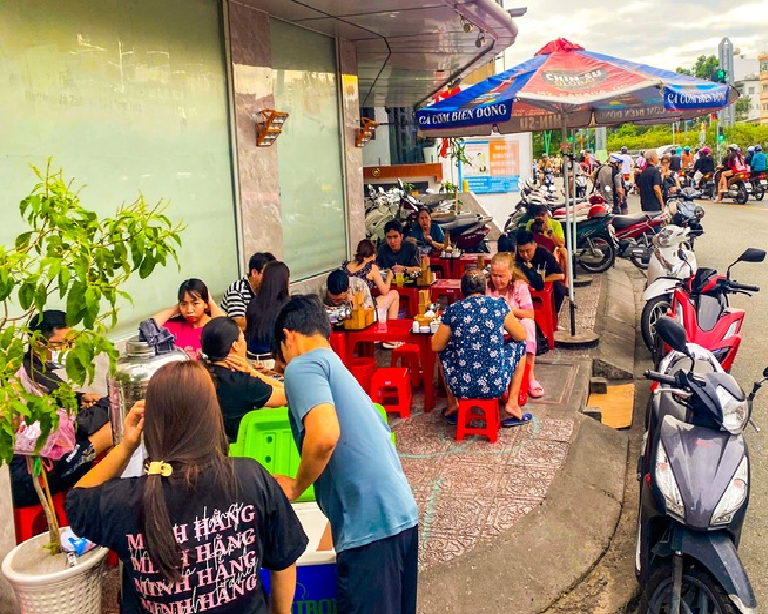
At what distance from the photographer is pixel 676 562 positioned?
3.48 m

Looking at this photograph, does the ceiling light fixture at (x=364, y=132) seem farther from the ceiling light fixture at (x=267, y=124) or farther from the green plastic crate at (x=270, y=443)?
the green plastic crate at (x=270, y=443)

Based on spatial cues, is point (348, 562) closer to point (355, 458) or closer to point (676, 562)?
point (355, 458)

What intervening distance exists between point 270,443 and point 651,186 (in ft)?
46.2

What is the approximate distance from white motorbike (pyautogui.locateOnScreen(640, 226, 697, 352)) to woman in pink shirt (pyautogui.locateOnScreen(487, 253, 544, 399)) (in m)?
2.11

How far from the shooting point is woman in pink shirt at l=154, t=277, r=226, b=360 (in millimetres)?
5949

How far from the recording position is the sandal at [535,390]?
22.8 ft

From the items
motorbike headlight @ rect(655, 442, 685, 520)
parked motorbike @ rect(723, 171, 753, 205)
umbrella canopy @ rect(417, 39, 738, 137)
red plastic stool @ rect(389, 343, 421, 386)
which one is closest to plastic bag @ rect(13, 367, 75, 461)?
motorbike headlight @ rect(655, 442, 685, 520)

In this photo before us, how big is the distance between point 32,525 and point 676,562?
3024mm

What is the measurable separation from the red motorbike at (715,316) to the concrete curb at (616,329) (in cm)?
146

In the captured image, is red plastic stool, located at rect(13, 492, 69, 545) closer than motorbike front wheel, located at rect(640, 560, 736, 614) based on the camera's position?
No

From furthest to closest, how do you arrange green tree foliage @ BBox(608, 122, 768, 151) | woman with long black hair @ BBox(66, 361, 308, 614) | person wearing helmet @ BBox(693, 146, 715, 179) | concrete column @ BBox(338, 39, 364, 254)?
green tree foliage @ BBox(608, 122, 768, 151), person wearing helmet @ BBox(693, 146, 715, 179), concrete column @ BBox(338, 39, 364, 254), woman with long black hair @ BBox(66, 361, 308, 614)

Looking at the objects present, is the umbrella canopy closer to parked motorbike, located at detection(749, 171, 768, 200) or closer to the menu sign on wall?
the menu sign on wall

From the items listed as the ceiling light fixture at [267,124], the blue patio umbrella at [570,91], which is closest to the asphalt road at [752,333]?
the blue patio umbrella at [570,91]

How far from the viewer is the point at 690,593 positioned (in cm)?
349
